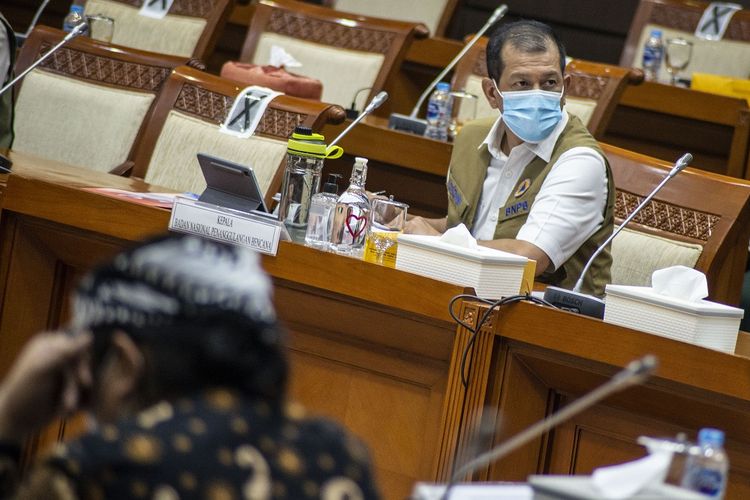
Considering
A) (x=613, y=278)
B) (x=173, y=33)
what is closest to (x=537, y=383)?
(x=613, y=278)

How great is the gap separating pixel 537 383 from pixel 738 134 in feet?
7.60

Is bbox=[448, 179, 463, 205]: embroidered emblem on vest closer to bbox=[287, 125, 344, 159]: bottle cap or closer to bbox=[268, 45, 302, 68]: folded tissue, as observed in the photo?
bbox=[287, 125, 344, 159]: bottle cap

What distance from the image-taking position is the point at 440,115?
3895 millimetres

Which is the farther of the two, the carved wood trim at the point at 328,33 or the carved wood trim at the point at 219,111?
the carved wood trim at the point at 328,33

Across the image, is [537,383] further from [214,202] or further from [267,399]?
Answer: [267,399]

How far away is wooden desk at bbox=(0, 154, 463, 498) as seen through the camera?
2148 millimetres

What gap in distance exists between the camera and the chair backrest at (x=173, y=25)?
4.45m

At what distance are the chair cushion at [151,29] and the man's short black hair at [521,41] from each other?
1840 mm

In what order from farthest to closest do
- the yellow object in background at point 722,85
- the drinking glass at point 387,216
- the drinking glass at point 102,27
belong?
the drinking glass at point 102,27 < the yellow object in background at point 722,85 < the drinking glass at point 387,216

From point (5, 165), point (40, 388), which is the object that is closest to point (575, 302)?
point (40, 388)

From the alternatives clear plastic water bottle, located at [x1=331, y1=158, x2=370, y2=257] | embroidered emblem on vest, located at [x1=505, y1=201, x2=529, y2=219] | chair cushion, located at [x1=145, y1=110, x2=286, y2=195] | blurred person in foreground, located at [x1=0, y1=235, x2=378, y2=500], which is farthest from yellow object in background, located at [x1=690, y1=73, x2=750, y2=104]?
blurred person in foreground, located at [x1=0, y1=235, x2=378, y2=500]

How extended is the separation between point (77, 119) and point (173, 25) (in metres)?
1.07

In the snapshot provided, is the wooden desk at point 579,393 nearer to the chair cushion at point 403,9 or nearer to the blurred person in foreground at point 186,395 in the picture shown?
the blurred person in foreground at point 186,395

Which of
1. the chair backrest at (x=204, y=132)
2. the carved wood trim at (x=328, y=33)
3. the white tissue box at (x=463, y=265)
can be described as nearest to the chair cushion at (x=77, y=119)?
the chair backrest at (x=204, y=132)
